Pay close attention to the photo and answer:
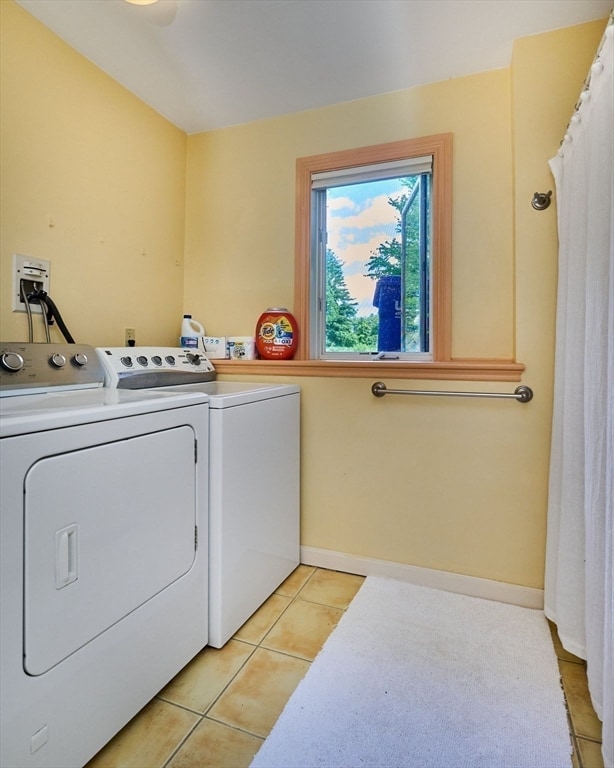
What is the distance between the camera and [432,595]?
1.74 m

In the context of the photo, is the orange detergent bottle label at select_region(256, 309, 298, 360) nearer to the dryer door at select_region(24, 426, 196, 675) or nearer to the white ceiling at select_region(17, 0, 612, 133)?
the dryer door at select_region(24, 426, 196, 675)

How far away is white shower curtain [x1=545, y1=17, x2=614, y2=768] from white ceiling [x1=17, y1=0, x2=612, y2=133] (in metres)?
0.54

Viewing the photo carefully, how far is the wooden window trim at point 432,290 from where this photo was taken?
1.74 m

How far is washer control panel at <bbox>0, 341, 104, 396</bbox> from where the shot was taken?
1317 millimetres

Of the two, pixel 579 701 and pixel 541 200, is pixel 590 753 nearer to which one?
pixel 579 701

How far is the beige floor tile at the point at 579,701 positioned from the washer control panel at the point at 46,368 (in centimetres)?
184

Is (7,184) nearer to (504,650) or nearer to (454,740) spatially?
(454,740)

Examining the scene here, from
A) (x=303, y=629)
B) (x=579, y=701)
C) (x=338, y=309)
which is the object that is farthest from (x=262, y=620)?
(x=338, y=309)

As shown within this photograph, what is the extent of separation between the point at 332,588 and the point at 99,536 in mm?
1145

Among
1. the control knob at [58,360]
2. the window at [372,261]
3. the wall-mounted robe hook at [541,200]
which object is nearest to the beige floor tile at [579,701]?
the window at [372,261]

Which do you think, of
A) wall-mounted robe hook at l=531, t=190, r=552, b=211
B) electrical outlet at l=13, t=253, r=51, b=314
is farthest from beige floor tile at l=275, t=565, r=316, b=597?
wall-mounted robe hook at l=531, t=190, r=552, b=211

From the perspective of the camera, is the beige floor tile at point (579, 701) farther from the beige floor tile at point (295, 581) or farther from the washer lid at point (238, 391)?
the washer lid at point (238, 391)

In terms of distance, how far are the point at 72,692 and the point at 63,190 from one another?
5.55ft

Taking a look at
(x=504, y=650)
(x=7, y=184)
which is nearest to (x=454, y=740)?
(x=504, y=650)
